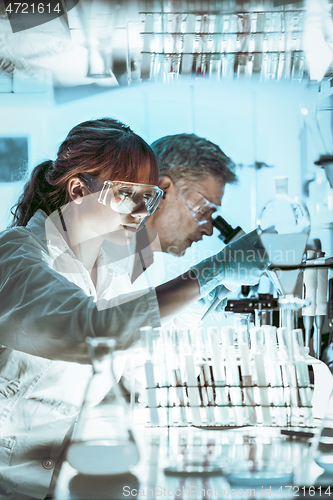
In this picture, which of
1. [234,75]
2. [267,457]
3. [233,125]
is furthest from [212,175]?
[267,457]

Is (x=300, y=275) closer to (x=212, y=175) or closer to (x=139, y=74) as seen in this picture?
(x=212, y=175)

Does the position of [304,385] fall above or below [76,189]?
below

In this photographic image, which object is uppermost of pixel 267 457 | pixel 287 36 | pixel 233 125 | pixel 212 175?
pixel 287 36

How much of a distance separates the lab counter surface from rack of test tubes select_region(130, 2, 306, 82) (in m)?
1.04

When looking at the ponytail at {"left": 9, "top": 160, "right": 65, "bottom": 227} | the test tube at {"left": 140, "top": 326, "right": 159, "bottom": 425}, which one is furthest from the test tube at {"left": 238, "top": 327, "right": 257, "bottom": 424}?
the ponytail at {"left": 9, "top": 160, "right": 65, "bottom": 227}

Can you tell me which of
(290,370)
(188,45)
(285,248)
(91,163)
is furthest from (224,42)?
(290,370)

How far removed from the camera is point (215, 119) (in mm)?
1430

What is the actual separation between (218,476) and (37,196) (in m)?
0.88

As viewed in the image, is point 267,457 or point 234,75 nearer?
point 267,457

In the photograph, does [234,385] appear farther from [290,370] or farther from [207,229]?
[207,229]

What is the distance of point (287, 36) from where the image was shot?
50.7 inches

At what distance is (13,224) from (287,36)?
0.98 meters

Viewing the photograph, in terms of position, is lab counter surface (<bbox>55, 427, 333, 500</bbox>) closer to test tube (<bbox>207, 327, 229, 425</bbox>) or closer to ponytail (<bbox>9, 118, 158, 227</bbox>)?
test tube (<bbox>207, 327, 229, 425</bbox>)

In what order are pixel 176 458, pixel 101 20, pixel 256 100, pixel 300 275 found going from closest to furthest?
pixel 176 458 → pixel 300 275 → pixel 101 20 → pixel 256 100
